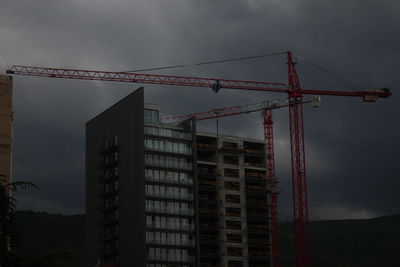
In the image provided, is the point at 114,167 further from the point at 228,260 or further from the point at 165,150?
the point at 228,260

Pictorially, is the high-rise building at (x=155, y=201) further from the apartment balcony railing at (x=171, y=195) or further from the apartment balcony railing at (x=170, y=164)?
the apartment balcony railing at (x=170, y=164)

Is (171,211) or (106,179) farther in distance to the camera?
(106,179)

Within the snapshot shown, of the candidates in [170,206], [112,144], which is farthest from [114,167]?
[170,206]

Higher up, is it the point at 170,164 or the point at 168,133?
the point at 168,133

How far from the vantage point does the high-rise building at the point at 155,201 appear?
178375 millimetres

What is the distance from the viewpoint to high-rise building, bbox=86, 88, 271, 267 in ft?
585

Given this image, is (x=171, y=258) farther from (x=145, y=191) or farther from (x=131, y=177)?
(x=131, y=177)

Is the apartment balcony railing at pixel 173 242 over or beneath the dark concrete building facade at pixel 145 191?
beneath

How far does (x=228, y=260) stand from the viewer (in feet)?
640

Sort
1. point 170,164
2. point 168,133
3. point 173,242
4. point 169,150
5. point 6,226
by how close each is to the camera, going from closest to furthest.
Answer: point 6,226 → point 173,242 → point 170,164 → point 169,150 → point 168,133

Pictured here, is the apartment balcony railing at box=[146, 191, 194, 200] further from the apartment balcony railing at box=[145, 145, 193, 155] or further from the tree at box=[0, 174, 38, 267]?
the tree at box=[0, 174, 38, 267]

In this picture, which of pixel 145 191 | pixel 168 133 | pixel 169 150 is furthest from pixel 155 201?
pixel 168 133

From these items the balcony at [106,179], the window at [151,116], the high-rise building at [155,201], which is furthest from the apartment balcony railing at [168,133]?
the balcony at [106,179]

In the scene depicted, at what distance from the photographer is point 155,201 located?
18062cm
